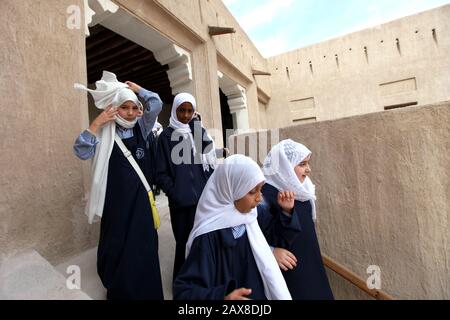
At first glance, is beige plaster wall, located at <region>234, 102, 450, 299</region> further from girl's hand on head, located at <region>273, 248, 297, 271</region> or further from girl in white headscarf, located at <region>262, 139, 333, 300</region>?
girl's hand on head, located at <region>273, 248, 297, 271</region>

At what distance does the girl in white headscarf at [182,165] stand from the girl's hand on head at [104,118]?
0.46 meters

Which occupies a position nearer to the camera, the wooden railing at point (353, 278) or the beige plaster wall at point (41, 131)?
the beige plaster wall at point (41, 131)

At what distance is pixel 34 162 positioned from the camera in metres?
1.63

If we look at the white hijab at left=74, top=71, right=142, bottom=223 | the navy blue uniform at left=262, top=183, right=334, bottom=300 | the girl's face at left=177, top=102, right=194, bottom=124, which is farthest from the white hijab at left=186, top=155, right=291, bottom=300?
the girl's face at left=177, top=102, right=194, bottom=124

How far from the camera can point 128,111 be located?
→ 150 centimetres

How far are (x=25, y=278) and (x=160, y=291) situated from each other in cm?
66

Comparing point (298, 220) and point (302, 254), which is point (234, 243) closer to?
point (298, 220)

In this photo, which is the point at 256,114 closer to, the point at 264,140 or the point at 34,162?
the point at 264,140

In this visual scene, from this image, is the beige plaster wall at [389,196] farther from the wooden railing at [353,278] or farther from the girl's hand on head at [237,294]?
the girl's hand on head at [237,294]

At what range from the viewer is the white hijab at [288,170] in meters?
1.48

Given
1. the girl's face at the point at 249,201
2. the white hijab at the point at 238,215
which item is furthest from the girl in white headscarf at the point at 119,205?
the girl's face at the point at 249,201

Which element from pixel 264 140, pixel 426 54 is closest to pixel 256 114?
pixel 264 140

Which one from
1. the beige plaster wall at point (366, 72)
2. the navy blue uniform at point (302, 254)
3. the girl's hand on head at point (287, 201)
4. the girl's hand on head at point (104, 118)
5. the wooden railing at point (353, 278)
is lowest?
the wooden railing at point (353, 278)

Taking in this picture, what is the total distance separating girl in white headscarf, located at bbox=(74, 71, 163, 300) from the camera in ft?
4.52
